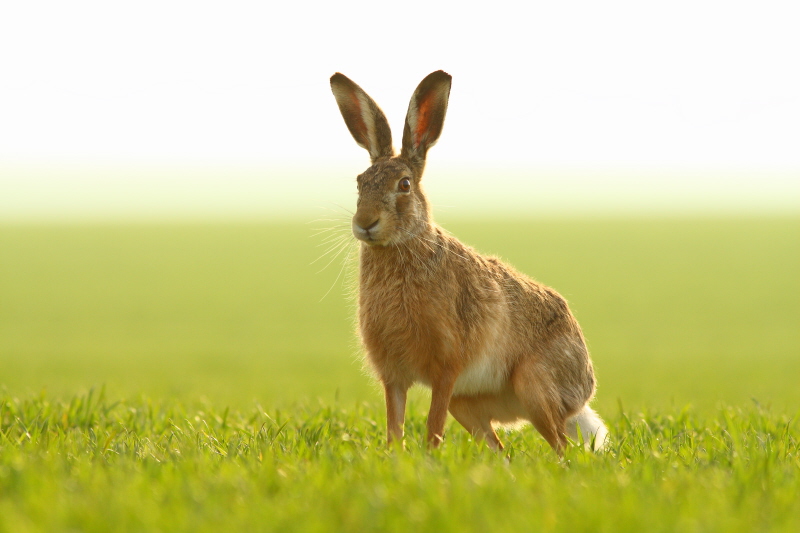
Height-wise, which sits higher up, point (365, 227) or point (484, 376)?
point (365, 227)

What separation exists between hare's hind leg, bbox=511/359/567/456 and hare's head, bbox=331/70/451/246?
123 cm

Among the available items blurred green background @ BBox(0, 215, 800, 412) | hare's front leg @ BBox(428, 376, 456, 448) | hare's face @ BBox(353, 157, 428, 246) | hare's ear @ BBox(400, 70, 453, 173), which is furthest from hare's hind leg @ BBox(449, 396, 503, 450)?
hare's ear @ BBox(400, 70, 453, 173)

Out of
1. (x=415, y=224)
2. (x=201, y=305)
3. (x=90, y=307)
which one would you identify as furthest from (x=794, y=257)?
(x=415, y=224)

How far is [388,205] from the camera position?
557 centimetres

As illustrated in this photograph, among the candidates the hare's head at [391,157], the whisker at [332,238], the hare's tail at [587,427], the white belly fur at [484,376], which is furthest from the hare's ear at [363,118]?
the hare's tail at [587,427]

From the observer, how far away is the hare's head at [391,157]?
18.1 ft

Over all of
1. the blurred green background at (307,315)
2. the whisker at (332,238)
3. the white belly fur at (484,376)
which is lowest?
the blurred green background at (307,315)

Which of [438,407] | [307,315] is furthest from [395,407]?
[307,315]

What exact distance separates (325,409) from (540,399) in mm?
2043

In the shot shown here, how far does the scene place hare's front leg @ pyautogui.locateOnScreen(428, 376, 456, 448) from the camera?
5.48m

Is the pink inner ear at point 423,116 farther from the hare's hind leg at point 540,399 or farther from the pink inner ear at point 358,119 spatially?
the hare's hind leg at point 540,399

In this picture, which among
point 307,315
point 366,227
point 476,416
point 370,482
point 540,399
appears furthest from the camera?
point 307,315

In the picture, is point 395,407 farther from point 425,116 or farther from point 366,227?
point 425,116

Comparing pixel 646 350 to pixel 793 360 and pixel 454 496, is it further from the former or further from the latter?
pixel 454 496
